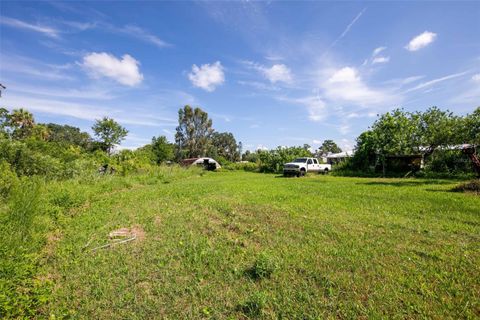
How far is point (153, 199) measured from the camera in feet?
30.8

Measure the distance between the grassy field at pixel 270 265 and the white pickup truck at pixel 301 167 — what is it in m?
13.2

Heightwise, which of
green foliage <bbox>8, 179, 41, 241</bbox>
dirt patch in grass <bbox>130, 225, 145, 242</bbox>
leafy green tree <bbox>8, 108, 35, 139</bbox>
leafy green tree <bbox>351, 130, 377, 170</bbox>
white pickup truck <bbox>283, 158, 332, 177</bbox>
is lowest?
dirt patch in grass <bbox>130, 225, 145, 242</bbox>

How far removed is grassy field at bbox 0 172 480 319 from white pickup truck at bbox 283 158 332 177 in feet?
43.2

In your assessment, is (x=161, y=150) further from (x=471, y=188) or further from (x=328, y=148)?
(x=328, y=148)

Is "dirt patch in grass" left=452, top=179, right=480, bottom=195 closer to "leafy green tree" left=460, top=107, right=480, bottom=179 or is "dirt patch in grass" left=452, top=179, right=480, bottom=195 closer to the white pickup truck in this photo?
"leafy green tree" left=460, top=107, right=480, bottom=179

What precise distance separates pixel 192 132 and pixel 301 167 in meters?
31.0

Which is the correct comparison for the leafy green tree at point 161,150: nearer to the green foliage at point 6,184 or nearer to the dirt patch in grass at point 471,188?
the green foliage at point 6,184

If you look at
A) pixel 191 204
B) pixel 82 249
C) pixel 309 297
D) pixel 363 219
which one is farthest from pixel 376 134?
pixel 82 249

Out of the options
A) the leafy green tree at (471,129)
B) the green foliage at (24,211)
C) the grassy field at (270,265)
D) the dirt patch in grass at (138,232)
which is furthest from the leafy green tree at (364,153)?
the green foliage at (24,211)

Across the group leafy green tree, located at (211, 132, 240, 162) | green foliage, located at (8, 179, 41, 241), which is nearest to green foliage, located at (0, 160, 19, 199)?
green foliage, located at (8, 179, 41, 241)

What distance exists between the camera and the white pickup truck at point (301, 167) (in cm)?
2030

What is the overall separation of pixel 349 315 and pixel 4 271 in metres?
4.41

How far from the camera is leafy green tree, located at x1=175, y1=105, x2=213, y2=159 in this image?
4600cm

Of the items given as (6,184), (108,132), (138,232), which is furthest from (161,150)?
(138,232)
